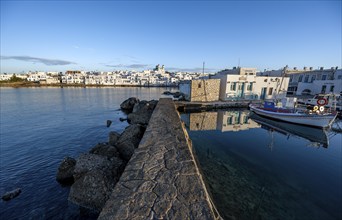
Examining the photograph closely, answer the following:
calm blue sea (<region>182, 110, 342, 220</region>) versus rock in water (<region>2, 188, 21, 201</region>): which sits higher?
calm blue sea (<region>182, 110, 342, 220</region>)

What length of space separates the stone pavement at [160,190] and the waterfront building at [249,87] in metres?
23.3

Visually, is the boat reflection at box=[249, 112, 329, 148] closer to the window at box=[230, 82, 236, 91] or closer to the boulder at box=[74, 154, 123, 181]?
the window at box=[230, 82, 236, 91]

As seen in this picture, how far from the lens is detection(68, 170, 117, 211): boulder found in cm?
465

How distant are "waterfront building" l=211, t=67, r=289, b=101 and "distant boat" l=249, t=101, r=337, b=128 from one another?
24.7 feet

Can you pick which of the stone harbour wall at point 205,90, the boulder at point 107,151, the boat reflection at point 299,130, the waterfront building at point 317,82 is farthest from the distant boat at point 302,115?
the boulder at point 107,151

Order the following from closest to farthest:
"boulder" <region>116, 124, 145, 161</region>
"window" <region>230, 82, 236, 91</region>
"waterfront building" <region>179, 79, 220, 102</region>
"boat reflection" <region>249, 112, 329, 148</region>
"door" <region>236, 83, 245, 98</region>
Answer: "boulder" <region>116, 124, 145, 161</region> < "boat reflection" <region>249, 112, 329, 148</region> < "waterfront building" <region>179, 79, 220, 102</region> < "window" <region>230, 82, 236, 91</region> < "door" <region>236, 83, 245, 98</region>

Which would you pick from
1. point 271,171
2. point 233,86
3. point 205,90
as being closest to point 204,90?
point 205,90

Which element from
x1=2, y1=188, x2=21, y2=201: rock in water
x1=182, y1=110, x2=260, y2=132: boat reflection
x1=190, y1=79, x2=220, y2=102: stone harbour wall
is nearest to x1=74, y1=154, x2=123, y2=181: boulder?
x1=2, y1=188, x2=21, y2=201: rock in water

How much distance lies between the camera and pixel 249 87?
26984mm

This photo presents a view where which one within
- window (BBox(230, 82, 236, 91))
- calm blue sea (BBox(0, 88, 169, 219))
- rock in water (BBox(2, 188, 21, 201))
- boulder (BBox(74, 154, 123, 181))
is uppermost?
Result: window (BBox(230, 82, 236, 91))

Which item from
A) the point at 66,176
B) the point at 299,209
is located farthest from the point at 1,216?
the point at 299,209

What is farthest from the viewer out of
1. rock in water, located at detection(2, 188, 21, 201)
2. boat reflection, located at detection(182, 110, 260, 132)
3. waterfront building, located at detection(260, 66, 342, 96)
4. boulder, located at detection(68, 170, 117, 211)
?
waterfront building, located at detection(260, 66, 342, 96)

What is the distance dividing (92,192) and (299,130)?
19.4 m

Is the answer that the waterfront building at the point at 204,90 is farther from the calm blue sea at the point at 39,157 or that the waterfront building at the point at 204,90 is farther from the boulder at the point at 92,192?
the boulder at the point at 92,192
